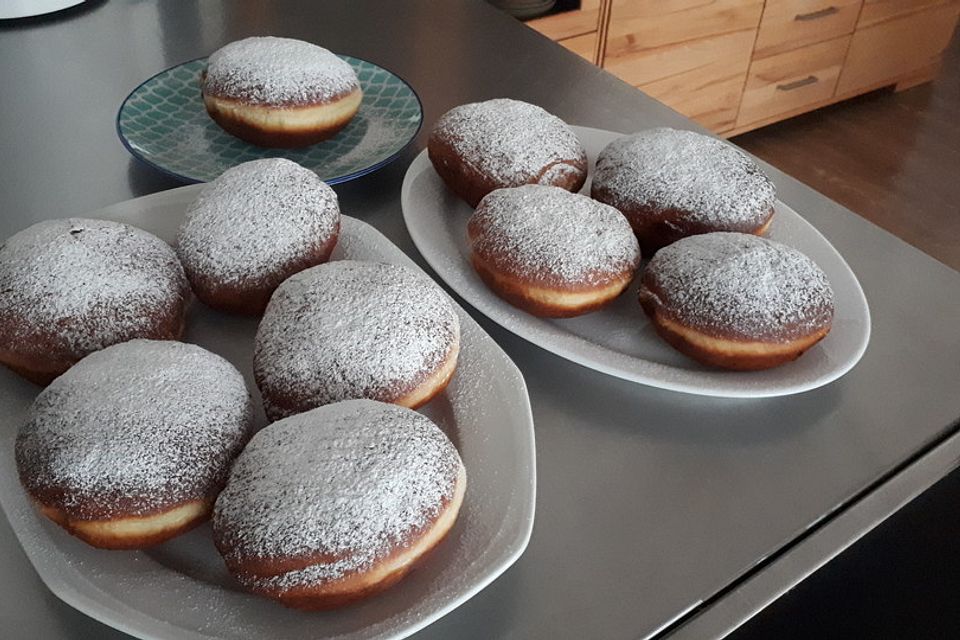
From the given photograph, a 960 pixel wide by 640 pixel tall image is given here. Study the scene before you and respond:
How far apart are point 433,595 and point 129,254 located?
14.7 inches

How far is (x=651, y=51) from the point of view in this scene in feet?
7.22

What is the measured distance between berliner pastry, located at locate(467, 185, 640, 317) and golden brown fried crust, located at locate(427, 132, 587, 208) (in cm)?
6

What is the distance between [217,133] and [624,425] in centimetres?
57

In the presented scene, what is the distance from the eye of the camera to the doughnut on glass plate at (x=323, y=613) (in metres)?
0.53

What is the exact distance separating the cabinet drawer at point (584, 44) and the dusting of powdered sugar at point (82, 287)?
1511 mm

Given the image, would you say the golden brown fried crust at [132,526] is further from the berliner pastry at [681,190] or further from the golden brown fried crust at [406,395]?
the berliner pastry at [681,190]

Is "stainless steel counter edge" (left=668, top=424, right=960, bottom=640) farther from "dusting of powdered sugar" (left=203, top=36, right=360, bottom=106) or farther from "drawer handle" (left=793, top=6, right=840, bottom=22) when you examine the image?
"drawer handle" (left=793, top=6, right=840, bottom=22)

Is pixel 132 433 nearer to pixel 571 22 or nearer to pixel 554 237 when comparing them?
pixel 554 237

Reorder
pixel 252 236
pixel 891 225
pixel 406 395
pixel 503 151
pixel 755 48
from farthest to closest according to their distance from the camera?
pixel 755 48 < pixel 891 225 < pixel 503 151 < pixel 252 236 < pixel 406 395

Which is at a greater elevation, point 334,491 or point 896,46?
point 334,491

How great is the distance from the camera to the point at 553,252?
73 centimetres

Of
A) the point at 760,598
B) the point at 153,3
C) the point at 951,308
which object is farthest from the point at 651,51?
the point at 760,598

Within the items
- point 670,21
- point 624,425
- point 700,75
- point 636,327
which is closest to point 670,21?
point 670,21

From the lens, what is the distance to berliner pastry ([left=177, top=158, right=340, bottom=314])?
28.7 inches
